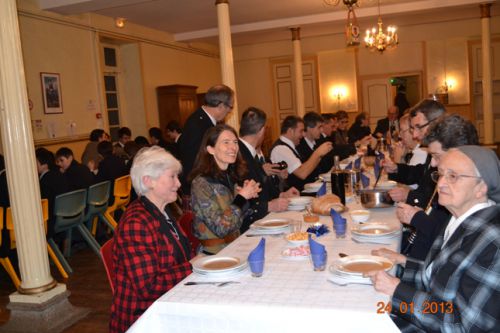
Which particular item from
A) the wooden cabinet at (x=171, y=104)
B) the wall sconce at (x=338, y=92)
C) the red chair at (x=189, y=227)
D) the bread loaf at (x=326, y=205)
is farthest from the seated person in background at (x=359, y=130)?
the red chair at (x=189, y=227)

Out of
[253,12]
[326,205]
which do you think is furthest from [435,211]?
[253,12]

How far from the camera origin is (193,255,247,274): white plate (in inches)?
81.4

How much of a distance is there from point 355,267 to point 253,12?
8.79 m

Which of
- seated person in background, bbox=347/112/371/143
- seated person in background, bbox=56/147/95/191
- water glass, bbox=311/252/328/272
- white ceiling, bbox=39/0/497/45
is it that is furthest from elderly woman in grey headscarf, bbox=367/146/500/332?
seated person in background, bbox=347/112/371/143

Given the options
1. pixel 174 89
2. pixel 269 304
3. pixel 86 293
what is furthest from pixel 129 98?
pixel 269 304

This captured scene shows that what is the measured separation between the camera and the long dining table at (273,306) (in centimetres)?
166

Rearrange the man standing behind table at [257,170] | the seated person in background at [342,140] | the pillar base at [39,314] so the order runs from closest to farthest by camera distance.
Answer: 1. the man standing behind table at [257,170]
2. the pillar base at [39,314]
3. the seated person in background at [342,140]

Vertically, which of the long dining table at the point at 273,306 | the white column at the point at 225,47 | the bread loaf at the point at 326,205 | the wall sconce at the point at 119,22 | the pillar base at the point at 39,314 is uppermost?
the wall sconce at the point at 119,22

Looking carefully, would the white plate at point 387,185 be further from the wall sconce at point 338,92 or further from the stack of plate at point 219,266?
the wall sconce at point 338,92

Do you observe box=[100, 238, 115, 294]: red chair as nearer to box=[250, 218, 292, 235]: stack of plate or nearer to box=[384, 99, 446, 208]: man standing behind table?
box=[250, 218, 292, 235]: stack of plate

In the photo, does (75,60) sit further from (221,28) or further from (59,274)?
(59,274)

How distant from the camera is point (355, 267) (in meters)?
2.00

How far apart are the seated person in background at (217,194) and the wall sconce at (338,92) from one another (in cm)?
1115

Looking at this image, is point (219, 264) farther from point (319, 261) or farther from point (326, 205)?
point (326, 205)
